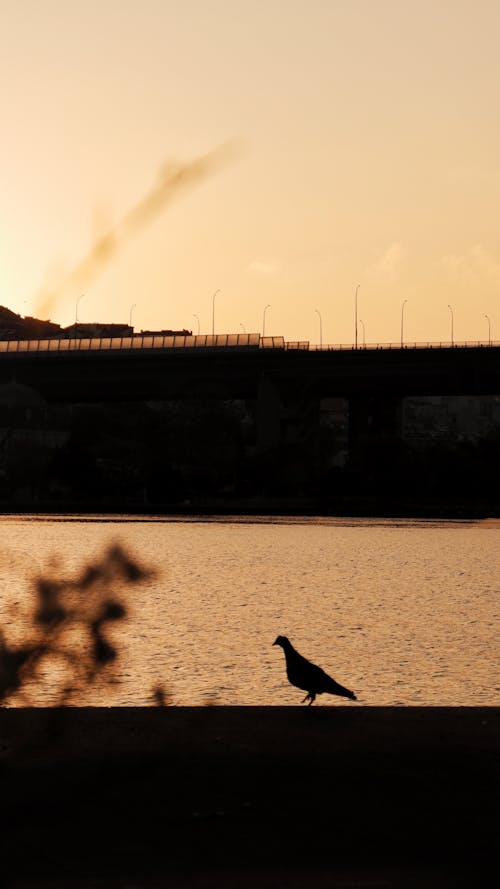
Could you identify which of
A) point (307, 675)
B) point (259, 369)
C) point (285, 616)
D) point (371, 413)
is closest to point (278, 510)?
point (259, 369)

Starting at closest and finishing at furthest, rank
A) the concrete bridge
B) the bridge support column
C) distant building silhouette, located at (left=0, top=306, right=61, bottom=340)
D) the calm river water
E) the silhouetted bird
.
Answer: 1. distant building silhouette, located at (left=0, top=306, right=61, bottom=340)
2. the silhouetted bird
3. the calm river water
4. the concrete bridge
5. the bridge support column

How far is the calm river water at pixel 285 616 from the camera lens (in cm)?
1683

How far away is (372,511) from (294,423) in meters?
52.5

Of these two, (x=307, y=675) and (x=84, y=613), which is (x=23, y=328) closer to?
(x=84, y=613)

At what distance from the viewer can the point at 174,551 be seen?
56312 millimetres

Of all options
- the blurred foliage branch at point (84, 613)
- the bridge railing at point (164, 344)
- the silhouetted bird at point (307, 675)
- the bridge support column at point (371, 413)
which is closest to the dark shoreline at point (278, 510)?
the bridge railing at point (164, 344)

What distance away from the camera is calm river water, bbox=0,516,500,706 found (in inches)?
663

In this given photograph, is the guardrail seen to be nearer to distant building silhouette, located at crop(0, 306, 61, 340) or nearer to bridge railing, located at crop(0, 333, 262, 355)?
bridge railing, located at crop(0, 333, 262, 355)
